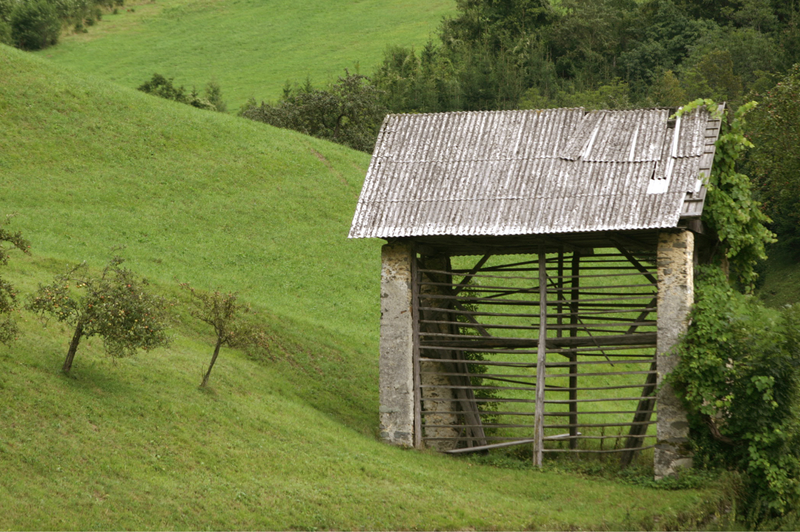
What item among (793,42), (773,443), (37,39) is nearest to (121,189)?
(773,443)

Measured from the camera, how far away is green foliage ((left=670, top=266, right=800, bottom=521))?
16.9m

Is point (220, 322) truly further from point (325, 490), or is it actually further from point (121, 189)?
point (121, 189)

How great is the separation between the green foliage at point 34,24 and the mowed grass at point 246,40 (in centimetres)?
113

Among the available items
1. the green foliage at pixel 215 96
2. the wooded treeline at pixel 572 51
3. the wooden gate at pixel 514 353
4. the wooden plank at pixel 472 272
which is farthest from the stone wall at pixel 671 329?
the green foliage at pixel 215 96

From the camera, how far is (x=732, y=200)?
1912cm

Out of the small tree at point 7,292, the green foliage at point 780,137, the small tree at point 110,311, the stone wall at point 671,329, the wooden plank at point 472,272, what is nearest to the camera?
the small tree at point 7,292

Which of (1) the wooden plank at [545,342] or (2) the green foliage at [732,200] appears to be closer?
(2) the green foliage at [732,200]

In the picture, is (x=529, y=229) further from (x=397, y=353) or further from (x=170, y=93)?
(x=170, y=93)

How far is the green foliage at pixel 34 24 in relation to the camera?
74231mm

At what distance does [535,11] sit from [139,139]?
160ft

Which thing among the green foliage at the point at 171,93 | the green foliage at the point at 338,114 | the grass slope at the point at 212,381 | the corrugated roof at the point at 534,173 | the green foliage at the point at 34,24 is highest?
the green foliage at the point at 34,24

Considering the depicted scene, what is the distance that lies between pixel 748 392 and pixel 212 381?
11431 mm

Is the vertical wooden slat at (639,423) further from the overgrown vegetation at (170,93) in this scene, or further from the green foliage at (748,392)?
the overgrown vegetation at (170,93)

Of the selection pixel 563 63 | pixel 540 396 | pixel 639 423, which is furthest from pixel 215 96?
pixel 639 423
